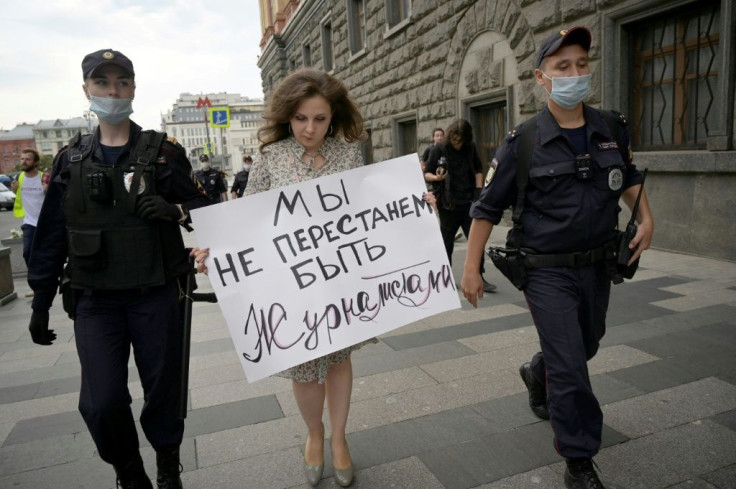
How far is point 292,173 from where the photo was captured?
2.52 metres

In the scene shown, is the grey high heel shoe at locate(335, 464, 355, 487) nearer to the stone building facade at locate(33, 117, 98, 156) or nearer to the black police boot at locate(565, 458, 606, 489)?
the black police boot at locate(565, 458, 606, 489)

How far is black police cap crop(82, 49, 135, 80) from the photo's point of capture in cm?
230

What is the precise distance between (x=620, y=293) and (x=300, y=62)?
67.8 ft

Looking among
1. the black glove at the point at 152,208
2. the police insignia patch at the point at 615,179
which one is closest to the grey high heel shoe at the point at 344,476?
the black glove at the point at 152,208

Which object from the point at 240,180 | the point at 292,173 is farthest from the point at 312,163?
the point at 240,180

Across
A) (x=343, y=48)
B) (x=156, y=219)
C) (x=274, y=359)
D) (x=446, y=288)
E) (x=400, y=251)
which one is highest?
(x=343, y=48)

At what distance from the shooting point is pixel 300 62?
2369 centimetres

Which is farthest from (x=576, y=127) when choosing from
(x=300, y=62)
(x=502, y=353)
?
(x=300, y=62)

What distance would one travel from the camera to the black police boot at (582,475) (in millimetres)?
2248

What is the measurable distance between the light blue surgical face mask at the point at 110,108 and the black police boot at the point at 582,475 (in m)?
2.31

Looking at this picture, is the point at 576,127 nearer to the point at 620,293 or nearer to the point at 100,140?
the point at 100,140

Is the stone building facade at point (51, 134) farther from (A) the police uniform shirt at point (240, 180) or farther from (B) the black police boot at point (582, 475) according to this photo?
(B) the black police boot at point (582, 475)

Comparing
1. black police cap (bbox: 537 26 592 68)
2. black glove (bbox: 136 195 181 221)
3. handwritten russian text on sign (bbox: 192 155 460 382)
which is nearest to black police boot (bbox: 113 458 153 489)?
handwritten russian text on sign (bbox: 192 155 460 382)

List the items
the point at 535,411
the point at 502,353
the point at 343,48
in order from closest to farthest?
the point at 535,411
the point at 502,353
the point at 343,48
